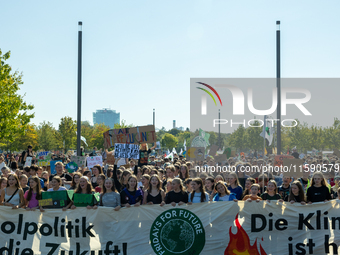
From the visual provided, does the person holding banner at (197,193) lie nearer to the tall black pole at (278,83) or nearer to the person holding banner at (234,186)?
the person holding banner at (234,186)

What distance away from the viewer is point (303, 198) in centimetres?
720

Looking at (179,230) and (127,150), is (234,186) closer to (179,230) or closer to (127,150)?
(179,230)

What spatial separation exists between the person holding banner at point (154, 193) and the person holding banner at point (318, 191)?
2724 mm

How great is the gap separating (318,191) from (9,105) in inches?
783

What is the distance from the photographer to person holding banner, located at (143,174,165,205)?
23.7 feet

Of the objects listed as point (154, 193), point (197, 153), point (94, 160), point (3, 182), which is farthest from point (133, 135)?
point (3, 182)

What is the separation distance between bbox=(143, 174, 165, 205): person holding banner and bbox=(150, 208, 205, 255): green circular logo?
0.34 metres

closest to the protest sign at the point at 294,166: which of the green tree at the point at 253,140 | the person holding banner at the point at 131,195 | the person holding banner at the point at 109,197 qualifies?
the person holding banner at the point at 131,195

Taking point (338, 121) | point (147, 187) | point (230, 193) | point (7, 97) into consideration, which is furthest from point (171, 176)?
point (338, 121)

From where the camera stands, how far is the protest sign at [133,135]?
41.1 ft

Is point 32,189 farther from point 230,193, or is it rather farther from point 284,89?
point 284,89

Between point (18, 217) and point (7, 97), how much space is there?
1754 cm
